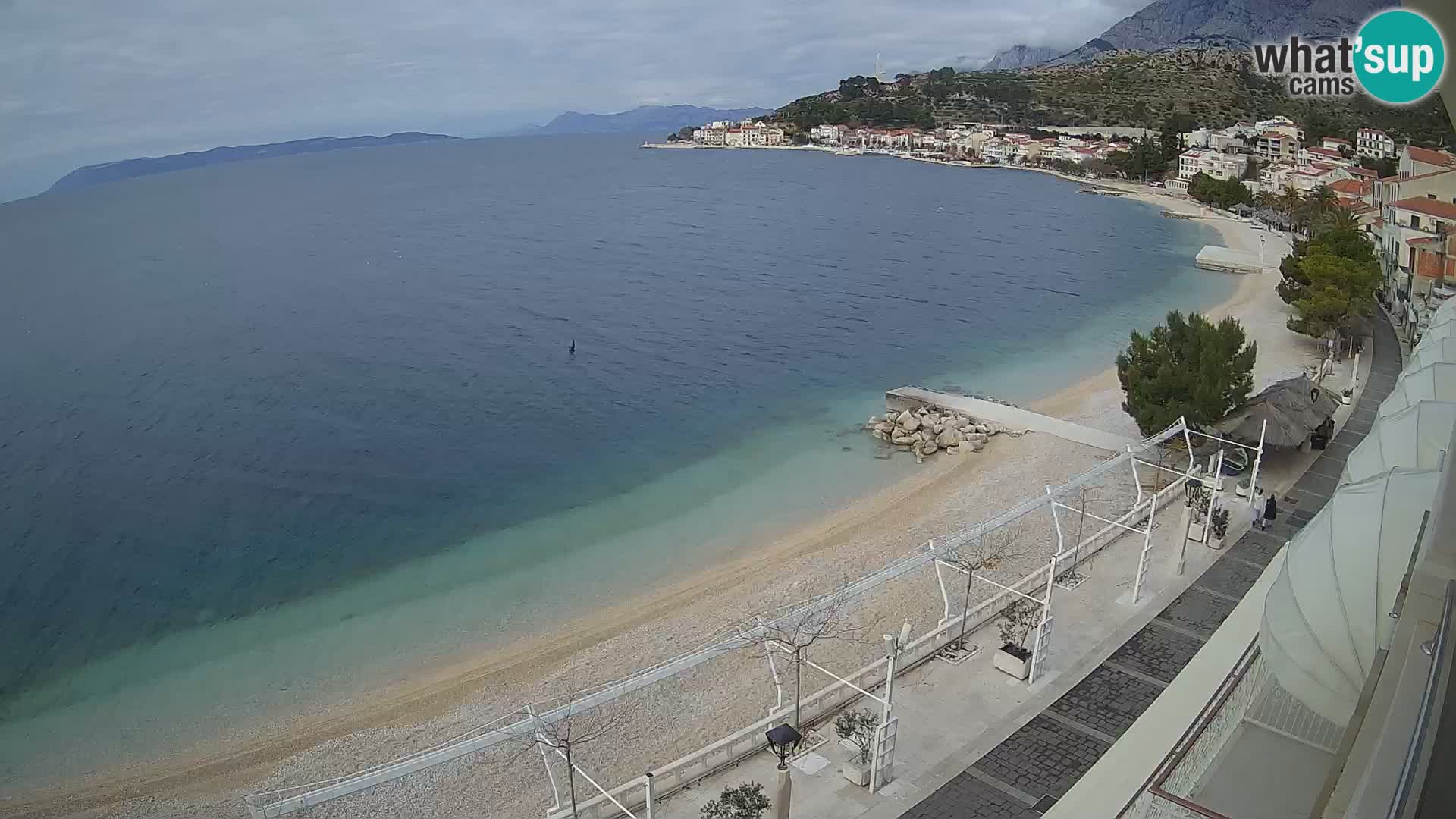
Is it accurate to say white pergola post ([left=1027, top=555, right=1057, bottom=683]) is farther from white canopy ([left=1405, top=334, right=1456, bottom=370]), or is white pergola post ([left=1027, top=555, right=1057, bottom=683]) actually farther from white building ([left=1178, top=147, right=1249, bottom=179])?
white building ([left=1178, top=147, right=1249, bottom=179])

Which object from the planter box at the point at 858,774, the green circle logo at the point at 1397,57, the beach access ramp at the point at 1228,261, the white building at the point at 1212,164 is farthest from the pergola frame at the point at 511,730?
the white building at the point at 1212,164

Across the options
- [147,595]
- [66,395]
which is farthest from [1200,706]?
[66,395]

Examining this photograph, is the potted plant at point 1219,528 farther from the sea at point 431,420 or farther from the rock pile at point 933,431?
the rock pile at point 933,431

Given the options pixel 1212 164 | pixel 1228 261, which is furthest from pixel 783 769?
pixel 1212 164

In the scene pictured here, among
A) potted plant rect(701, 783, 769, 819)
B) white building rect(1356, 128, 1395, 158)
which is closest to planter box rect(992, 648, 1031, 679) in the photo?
potted plant rect(701, 783, 769, 819)

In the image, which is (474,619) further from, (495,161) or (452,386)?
(495,161)

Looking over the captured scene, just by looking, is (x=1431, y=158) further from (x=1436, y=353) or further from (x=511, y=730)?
(x=511, y=730)
